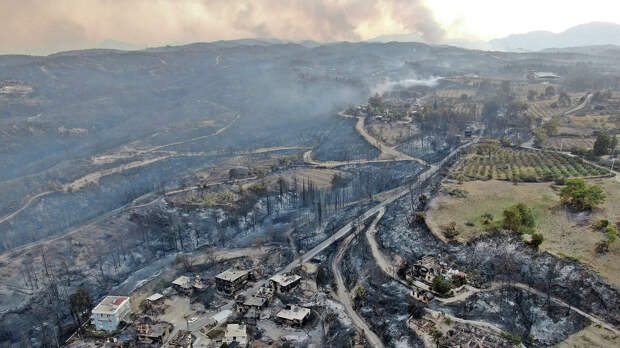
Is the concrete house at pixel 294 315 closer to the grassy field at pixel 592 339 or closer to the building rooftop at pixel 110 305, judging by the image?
the building rooftop at pixel 110 305

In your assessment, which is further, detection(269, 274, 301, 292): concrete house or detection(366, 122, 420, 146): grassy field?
detection(366, 122, 420, 146): grassy field

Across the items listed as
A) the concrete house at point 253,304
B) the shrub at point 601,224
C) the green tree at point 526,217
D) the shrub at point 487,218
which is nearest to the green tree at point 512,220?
the green tree at point 526,217

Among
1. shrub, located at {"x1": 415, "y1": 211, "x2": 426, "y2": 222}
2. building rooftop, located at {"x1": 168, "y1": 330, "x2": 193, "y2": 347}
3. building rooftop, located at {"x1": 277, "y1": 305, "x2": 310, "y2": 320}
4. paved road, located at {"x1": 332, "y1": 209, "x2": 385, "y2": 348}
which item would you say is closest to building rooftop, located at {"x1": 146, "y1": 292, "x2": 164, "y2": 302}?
building rooftop, located at {"x1": 168, "y1": 330, "x2": 193, "y2": 347}

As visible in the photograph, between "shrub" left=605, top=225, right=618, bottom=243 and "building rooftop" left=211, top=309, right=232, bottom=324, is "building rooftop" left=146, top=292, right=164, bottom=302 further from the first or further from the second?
"shrub" left=605, top=225, right=618, bottom=243

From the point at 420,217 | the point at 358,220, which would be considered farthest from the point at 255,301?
the point at 358,220

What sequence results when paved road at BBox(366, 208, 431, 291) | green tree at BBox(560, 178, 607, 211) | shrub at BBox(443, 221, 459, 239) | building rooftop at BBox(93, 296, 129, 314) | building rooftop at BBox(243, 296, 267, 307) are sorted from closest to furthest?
1. building rooftop at BBox(93, 296, 129, 314)
2. paved road at BBox(366, 208, 431, 291)
3. building rooftop at BBox(243, 296, 267, 307)
4. green tree at BBox(560, 178, 607, 211)
5. shrub at BBox(443, 221, 459, 239)

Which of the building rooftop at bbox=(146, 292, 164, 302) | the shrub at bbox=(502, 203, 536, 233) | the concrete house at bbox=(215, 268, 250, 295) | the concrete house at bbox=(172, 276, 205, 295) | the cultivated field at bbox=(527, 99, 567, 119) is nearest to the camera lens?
the shrub at bbox=(502, 203, 536, 233)

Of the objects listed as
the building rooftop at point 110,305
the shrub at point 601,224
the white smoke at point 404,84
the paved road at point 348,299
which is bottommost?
the paved road at point 348,299
